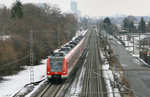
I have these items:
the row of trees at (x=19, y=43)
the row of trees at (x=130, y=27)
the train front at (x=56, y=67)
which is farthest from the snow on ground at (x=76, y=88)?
the row of trees at (x=130, y=27)

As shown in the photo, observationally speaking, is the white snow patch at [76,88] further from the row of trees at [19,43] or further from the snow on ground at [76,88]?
the row of trees at [19,43]

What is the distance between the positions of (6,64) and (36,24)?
68.8 ft

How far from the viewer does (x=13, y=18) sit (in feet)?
159

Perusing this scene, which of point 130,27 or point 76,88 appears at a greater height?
point 130,27

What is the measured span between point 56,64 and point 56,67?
0.31 metres

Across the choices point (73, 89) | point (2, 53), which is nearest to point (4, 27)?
point (2, 53)

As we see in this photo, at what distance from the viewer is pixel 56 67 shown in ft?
76.1

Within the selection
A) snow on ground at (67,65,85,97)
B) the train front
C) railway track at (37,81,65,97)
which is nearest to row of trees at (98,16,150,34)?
snow on ground at (67,65,85,97)

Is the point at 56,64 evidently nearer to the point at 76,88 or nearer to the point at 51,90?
the point at 51,90

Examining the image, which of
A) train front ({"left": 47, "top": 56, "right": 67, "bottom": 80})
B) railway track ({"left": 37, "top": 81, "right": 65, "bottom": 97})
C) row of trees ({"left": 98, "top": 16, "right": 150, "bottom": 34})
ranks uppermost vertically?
row of trees ({"left": 98, "top": 16, "right": 150, "bottom": 34})

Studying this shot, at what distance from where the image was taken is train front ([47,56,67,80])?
2314 cm

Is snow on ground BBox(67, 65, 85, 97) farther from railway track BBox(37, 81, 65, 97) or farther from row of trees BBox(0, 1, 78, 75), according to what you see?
row of trees BBox(0, 1, 78, 75)

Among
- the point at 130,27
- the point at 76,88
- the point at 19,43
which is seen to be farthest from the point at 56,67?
the point at 130,27

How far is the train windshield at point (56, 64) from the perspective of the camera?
2319cm
